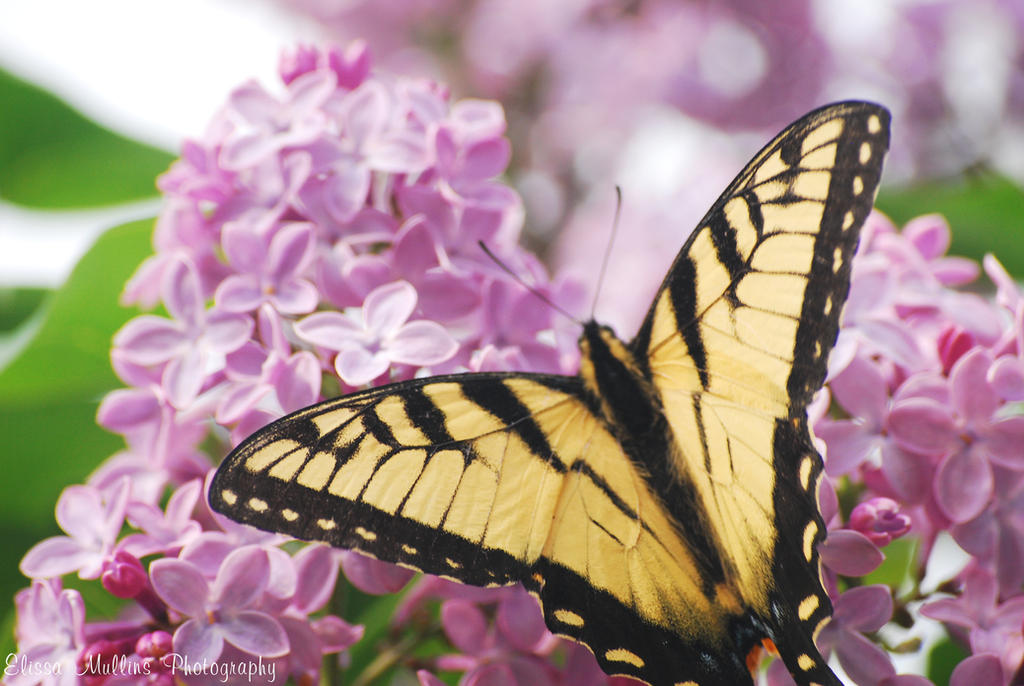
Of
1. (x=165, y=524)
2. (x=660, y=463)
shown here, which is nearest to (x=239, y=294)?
(x=165, y=524)

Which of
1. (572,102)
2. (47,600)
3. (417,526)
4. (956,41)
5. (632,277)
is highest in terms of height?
(956,41)

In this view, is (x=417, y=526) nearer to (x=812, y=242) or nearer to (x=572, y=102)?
(x=812, y=242)

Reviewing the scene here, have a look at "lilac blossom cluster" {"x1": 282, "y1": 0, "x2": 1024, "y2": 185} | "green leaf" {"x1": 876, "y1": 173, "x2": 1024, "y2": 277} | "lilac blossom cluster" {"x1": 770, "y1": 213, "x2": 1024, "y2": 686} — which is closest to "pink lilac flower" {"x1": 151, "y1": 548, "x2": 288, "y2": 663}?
"lilac blossom cluster" {"x1": 770, "y1": 213, "x2": 1024, "y2": 686}

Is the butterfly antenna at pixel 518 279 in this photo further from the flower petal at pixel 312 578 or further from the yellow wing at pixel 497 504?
the flower petal at pixel 312 578

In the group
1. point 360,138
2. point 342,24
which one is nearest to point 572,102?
point 342,24

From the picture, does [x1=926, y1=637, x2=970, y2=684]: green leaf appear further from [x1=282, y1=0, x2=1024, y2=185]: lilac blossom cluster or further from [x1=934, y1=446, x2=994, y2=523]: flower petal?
[x1=282, y1=0, x2=1024, y2=185]: lilac blossom cluster

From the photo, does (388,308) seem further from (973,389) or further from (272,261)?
(973,389)

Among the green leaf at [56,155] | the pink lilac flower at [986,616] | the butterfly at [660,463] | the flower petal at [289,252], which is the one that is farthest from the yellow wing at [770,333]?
the green leaf at [56,155]
